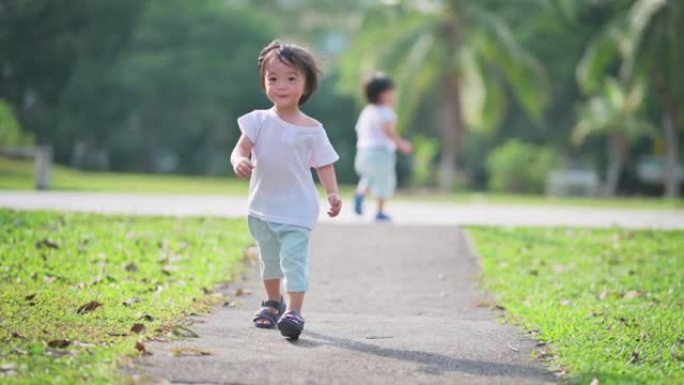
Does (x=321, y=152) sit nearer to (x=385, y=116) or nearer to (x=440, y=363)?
(x=440, y=363)

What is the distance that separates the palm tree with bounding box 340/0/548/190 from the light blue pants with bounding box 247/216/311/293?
83.7ft

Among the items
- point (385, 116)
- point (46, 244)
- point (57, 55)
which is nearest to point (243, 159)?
point (46, 244)

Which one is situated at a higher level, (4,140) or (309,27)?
(309,27)

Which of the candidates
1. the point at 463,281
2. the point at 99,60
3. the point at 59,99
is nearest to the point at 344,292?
the point at 463,281

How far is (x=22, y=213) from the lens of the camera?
466 inches

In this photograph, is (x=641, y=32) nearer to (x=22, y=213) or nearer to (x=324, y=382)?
(x=22, y=213)

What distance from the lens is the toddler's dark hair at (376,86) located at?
1366cm

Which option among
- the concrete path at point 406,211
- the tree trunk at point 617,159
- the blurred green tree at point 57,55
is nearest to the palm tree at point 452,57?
the tree trunk at point 617,159

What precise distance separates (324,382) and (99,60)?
139 feet

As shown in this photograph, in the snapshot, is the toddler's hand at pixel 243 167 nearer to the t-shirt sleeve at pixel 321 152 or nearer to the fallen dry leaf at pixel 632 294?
the t-shirt sleeve at pixel 321 152

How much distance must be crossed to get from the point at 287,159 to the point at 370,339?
1086mm

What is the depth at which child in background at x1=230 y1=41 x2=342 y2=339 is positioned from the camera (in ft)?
21.0

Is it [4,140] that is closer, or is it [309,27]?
[4,140]

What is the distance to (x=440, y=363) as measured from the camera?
18.4 ft
